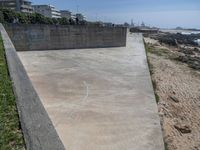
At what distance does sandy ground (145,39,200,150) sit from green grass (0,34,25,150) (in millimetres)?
3826

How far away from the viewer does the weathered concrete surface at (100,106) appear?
18.1ft

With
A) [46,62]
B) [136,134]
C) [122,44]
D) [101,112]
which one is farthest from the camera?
[122,44]

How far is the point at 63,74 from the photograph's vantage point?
11422 mm

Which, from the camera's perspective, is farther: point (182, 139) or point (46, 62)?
point (46, 62)

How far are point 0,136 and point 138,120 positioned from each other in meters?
4.12

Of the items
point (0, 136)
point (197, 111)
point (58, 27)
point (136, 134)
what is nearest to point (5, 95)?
point (0, 136)

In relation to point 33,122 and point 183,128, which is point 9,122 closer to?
point 33,122

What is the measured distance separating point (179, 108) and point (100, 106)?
13.2 feet

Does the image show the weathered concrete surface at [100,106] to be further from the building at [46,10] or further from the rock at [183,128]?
the building at [46,10]

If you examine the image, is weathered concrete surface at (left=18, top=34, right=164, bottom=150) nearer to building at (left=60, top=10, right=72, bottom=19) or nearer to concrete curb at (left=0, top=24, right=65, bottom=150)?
concrete curb at (left=0, top=24, right=65, bottom=150)

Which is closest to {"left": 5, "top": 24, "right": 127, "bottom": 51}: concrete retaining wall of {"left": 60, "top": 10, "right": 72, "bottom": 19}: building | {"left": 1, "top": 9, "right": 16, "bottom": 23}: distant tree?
{"left": 1, "top": 9, "right": 16, "bottom": 23}: distant tree

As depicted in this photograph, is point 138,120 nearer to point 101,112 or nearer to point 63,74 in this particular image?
point 101,112

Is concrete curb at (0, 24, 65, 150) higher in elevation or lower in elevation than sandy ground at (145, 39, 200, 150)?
higher

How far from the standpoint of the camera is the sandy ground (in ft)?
23.2
